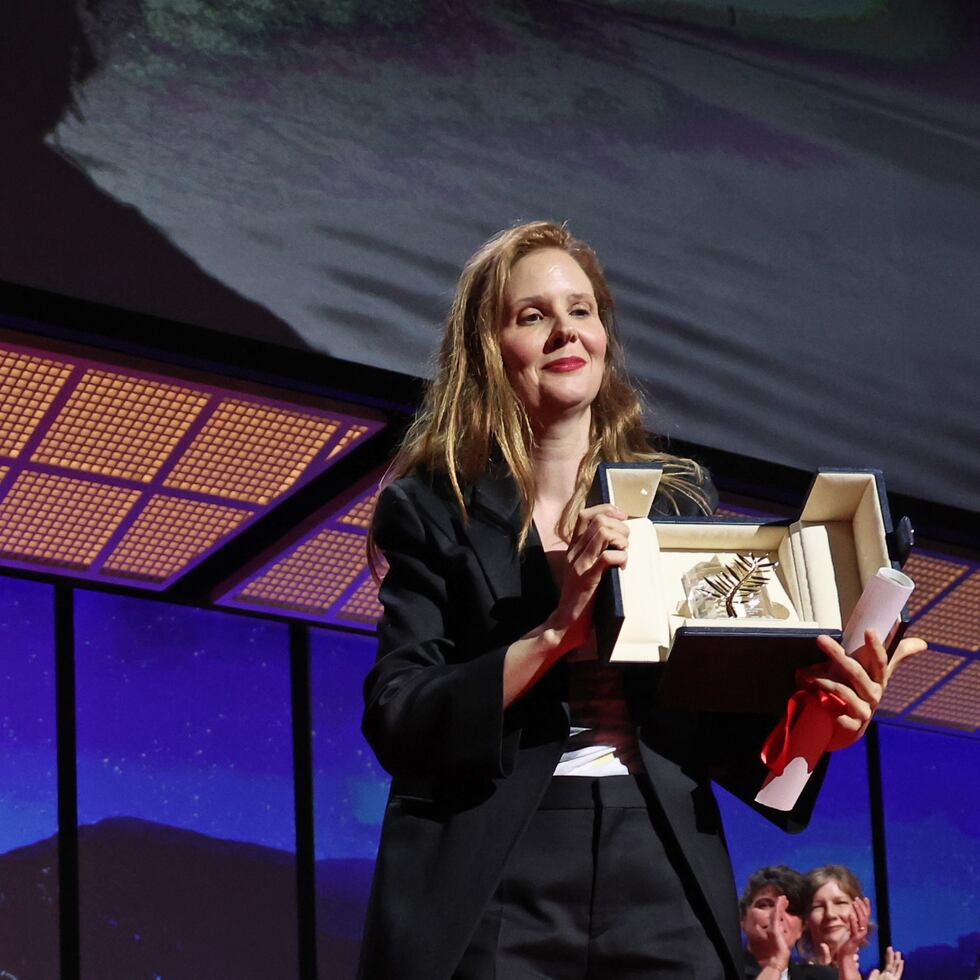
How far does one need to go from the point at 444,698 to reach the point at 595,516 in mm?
236

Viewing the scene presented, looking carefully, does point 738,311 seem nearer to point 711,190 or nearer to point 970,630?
point 711,190

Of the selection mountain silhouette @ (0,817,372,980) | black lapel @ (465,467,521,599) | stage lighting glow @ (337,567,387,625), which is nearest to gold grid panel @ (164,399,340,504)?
stage lighting glow @ (337,567,387,625)

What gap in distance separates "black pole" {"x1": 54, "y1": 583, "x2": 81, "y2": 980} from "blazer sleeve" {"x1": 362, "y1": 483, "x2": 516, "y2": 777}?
311 centimetres

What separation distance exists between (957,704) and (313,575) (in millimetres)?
2598

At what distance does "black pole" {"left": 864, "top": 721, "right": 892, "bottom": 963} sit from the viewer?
A: 226 inches

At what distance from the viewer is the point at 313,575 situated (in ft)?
16.3

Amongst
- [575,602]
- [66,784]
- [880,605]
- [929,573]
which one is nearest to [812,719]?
[880,605]

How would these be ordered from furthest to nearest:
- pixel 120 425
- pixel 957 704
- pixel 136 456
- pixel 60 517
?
1. pixel 957 704
2. pixel 60 517
3. pixel 136 456
4. pixel 120 425

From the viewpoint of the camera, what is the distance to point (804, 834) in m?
5.70

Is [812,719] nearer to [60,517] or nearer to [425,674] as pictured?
[425,674]

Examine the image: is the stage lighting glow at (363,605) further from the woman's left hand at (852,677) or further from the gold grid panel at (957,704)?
the woman's left hand at (852,677)

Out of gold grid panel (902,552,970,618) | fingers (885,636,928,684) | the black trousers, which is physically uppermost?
gold grid panel (902,552,970,618)

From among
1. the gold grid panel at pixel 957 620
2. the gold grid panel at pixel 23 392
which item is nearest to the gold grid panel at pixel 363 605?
the gold grid panel at pixel 23 392

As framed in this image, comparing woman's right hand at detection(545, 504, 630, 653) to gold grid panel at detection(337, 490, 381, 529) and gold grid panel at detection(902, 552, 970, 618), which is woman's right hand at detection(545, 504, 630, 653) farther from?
gold grid panel at detection(902, 552, 970, 618)
